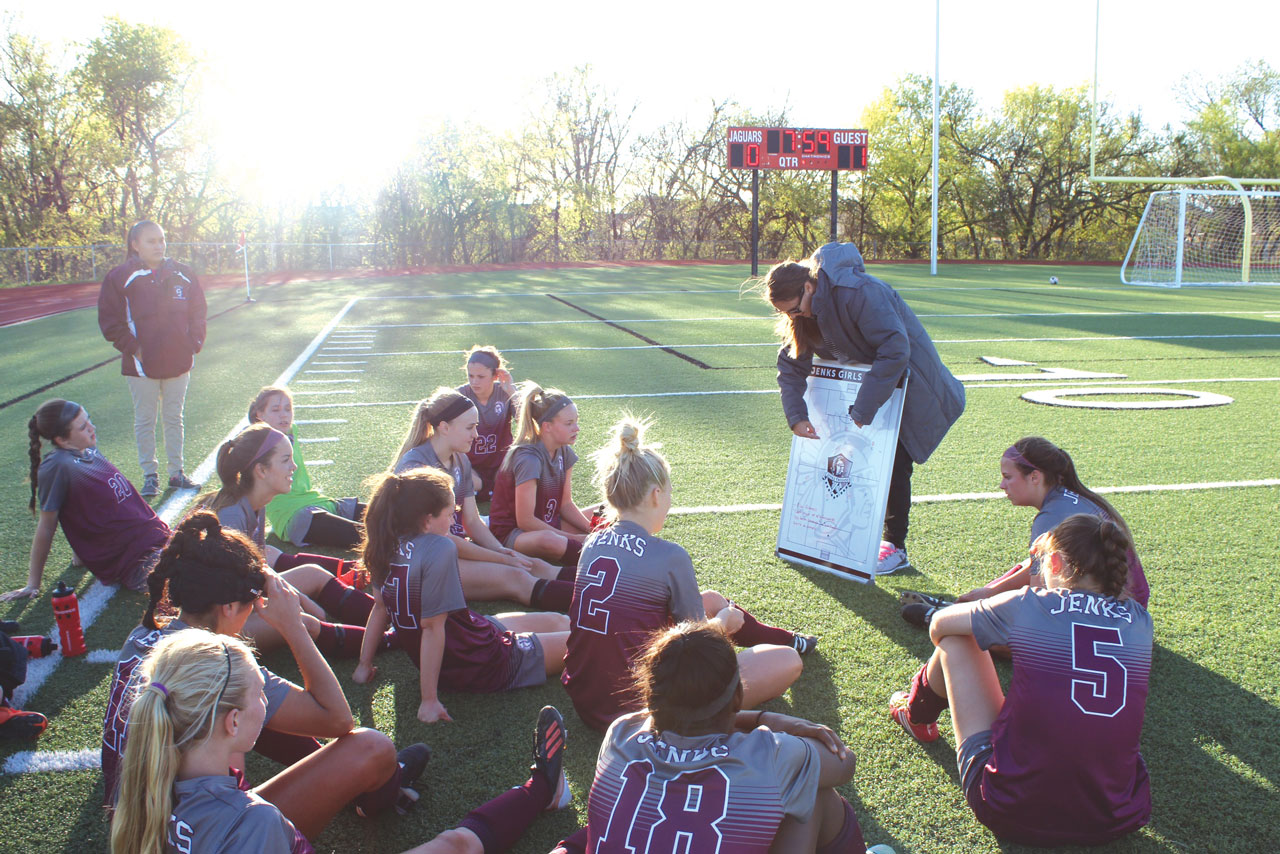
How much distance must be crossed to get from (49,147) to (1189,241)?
45043mm

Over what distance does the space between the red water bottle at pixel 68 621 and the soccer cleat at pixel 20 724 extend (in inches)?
24.1

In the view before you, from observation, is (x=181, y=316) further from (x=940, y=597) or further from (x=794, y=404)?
(x=940, y=597)

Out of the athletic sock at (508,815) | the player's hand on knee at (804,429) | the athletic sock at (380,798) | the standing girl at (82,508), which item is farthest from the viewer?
the player's hand on knee at (804,429)

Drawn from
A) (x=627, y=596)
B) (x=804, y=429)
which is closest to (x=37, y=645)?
(x=627, y=596)

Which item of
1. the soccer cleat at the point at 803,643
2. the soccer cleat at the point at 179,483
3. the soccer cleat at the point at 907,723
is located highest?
the soccer cleat at the point at 179,483

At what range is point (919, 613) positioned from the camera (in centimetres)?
412

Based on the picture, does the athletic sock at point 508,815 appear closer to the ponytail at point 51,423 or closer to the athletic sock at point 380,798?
the athletic sock at point 380,798

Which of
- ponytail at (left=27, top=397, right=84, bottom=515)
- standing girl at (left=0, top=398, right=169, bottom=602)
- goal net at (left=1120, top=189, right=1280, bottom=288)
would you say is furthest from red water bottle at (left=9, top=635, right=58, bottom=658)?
goal net at (left=1120, top=189, right=1280, bottom=288)

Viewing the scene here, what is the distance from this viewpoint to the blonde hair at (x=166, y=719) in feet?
5.74

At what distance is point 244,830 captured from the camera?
5.99ft

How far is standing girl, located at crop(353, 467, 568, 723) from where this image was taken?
3262 mm

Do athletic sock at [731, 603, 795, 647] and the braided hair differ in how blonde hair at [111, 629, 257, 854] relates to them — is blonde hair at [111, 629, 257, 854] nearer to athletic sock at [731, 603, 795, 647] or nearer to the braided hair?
the braided hair

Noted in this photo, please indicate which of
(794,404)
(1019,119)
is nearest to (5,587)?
(794,404)

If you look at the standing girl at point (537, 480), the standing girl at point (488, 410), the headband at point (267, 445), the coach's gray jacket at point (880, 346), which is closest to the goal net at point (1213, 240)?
the coach's gray jacket at point (880, 346)
